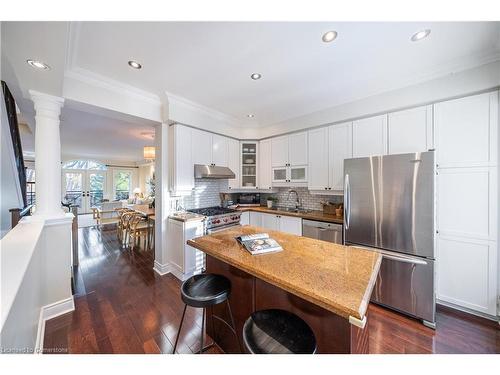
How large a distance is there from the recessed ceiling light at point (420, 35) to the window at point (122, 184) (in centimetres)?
1042

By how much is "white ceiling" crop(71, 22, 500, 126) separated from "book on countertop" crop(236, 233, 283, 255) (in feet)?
5.57

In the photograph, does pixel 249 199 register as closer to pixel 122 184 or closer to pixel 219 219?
pixel 219 219

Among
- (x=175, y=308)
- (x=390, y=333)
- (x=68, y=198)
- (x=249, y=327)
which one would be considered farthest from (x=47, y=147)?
(x=68, y=198)

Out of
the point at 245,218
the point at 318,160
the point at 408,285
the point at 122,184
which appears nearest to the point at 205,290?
the point at 408,285

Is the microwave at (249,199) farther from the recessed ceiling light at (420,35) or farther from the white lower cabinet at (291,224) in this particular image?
the recessed ceiling light at (420,35)

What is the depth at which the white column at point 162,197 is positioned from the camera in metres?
2.92

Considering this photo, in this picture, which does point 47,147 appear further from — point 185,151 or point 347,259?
point 347,259

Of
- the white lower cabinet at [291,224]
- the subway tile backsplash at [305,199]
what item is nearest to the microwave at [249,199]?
the subway tile backsplash at [305,199]

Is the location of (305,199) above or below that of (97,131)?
below

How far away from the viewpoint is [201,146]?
3.25 meters

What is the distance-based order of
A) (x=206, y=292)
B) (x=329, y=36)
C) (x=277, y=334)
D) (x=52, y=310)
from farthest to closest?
(x=52, y=310)
(x=329, y=36)
(x=206, y=292)
(x=277, y=334)

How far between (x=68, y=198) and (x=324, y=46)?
10338 mm

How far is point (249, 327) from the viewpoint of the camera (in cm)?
97

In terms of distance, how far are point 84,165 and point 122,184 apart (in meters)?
1.57
